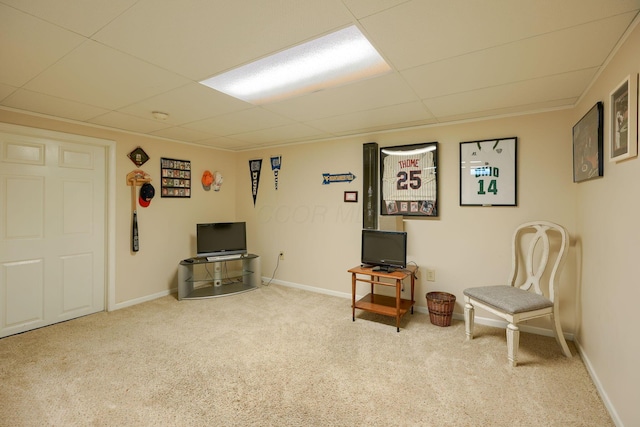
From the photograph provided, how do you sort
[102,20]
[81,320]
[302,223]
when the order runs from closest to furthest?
[102,20]
[81,320]
[302,223]

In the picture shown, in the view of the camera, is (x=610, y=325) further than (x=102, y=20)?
Yes

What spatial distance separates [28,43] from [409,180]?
336 cm

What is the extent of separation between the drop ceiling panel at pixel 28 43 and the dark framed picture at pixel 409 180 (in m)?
3.02

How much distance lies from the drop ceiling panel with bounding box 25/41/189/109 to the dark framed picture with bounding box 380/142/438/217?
95.1 inches

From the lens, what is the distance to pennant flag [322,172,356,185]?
4012 millimetres

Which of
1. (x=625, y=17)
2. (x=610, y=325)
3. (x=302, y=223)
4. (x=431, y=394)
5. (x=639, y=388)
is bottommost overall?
(x=431, y=394)

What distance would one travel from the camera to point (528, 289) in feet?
9.32

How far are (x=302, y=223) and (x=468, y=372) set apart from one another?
9.25ft

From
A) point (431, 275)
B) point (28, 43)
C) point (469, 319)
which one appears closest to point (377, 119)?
point (431, 275)

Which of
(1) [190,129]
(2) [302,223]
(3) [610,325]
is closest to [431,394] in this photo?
(3) [610,325]

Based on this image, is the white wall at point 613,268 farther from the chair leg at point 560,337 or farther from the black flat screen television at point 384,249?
the black flat screen television at point 384,249

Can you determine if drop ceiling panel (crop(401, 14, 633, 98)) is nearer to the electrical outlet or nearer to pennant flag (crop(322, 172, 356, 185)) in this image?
pennant flag (crop(322, 172, 356, 185))

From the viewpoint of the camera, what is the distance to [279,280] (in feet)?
15.6

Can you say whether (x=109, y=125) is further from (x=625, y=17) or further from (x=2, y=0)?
(x=625, y=17)
